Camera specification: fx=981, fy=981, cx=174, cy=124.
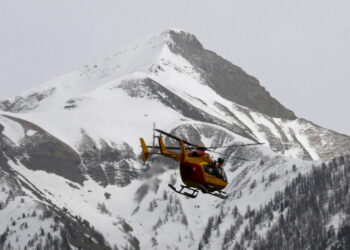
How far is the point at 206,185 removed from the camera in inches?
4375

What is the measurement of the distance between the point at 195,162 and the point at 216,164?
3972mm

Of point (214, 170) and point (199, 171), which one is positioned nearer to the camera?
point (199, 171)

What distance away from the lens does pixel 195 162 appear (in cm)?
11094

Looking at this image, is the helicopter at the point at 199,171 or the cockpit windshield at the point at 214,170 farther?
the cockpit windshield at the point at 214,170

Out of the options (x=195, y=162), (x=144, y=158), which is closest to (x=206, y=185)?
(x=195, y=162)

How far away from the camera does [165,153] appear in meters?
114

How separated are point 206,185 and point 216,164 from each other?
12.7 feet

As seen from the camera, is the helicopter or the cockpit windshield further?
the cockpit windshield

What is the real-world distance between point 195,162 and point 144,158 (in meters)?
8.78

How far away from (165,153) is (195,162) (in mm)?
4527

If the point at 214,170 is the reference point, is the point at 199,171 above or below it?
below

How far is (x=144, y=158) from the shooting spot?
117375 mm

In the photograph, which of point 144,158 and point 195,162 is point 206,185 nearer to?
point 195,162

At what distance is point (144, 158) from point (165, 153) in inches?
177
